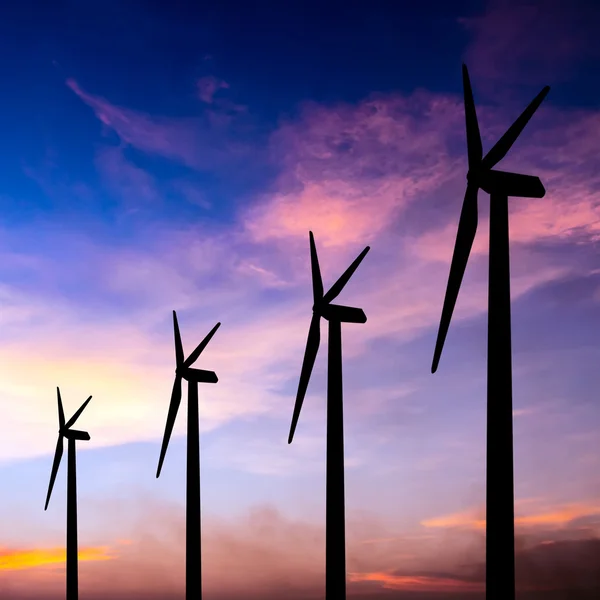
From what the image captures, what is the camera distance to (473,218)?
39.0m

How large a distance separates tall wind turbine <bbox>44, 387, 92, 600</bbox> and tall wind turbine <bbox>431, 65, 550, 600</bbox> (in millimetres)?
50783

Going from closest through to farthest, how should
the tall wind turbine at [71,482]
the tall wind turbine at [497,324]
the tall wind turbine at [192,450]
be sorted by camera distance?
the tall wind turbine at [497,324] → the tall wind turbine at [192,450] → the tall wind turbine at [71,482]

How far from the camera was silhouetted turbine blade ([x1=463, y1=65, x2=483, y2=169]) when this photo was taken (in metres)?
39.7

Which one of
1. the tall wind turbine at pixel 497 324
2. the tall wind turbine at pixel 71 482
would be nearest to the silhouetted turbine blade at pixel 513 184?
the tall wind turbine at pixel 497 324

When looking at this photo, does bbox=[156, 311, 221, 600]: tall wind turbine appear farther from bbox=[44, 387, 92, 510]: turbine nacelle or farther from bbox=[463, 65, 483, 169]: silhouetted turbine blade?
bbox=[463, 65, 483, 169]: silhouetted turbine blade

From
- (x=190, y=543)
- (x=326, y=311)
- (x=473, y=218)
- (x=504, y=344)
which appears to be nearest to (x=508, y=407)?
(x=504, y=344)

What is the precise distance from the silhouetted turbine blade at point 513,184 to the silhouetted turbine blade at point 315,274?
738 inches

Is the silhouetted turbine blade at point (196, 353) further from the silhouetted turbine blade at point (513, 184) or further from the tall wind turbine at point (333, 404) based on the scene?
the silhouetted turbine blade at point (513, 184)

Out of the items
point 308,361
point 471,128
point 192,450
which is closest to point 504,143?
point 471,128

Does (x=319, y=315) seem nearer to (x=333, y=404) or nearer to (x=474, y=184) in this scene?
(x=333, y=404)

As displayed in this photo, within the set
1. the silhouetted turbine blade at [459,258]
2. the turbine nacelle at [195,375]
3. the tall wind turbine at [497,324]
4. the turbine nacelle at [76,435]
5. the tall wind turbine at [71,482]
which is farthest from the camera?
the turbine nacelle at [76,435]

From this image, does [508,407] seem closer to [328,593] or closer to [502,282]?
[502,282]

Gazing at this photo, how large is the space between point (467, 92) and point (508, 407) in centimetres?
1499

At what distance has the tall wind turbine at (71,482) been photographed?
77062 millimetres
